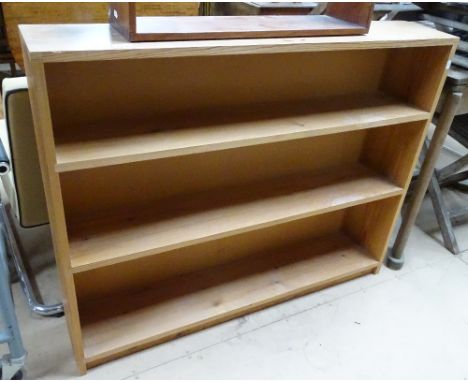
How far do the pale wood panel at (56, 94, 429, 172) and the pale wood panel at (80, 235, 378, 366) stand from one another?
644mm

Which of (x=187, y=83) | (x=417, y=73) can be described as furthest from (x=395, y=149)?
(x=187, y=83)

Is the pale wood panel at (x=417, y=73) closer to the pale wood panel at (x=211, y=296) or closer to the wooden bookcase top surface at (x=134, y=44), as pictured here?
the wooden bookcase top surface at (x=134, y=44)

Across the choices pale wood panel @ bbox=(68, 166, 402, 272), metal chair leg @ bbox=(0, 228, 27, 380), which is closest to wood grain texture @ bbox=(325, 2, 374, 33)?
pale wood panel @ bbox=(68, 166, 402, 272)

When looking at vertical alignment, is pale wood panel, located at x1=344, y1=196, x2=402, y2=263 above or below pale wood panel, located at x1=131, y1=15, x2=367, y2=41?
below

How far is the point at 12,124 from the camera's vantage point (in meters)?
1.25

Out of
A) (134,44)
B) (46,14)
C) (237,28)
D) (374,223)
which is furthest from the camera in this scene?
(46,14)

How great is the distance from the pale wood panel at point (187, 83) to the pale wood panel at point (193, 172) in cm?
17

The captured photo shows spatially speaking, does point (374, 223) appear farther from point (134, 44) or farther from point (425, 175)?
point (134, 44)

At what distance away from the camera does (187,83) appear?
4.08 ft

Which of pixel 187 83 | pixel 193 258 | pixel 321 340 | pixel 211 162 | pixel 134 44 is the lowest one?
pixel 321 340

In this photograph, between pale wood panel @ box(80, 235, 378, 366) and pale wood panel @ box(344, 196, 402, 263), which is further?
pale wood panel @ box(344, 196, 402, 263)

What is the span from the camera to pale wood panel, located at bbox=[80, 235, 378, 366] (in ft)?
4.51

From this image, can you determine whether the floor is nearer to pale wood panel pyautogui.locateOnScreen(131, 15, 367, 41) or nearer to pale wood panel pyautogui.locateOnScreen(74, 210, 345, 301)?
pale wood panel pyautogui.locateOnScreen(74, 210, 345, 301)

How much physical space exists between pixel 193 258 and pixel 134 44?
90cm
